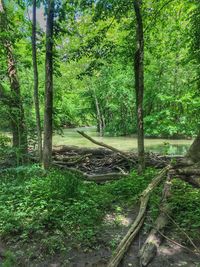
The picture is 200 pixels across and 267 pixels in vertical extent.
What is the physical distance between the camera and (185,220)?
155 inches

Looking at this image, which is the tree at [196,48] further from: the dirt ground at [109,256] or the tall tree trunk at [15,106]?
the tall tree trunk at [15,106]

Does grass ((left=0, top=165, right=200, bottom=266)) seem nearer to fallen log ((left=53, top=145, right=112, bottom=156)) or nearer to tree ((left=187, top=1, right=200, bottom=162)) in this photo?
tree ((left=187, top=1, right=200, bottom=162))

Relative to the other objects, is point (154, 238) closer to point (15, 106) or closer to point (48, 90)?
point (48, 90)

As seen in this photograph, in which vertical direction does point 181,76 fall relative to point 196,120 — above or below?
above

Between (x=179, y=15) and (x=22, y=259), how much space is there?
8.55 m

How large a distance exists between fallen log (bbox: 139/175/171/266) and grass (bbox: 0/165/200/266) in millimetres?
174

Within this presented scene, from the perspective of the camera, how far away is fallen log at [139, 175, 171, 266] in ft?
10.4

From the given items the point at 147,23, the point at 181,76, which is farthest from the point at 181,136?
the point at 147,23

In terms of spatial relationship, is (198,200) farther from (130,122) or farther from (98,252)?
(130,122)

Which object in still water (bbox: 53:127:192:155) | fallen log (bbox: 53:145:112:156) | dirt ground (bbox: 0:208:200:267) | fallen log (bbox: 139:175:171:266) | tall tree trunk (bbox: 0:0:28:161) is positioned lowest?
dirt ground (bbox: 0:208:200:267)

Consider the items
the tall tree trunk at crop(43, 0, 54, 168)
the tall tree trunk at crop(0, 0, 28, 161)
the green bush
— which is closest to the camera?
the green bush

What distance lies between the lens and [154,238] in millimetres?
3457

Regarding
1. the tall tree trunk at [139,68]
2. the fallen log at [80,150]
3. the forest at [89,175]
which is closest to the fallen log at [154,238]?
the forest at [89,175]

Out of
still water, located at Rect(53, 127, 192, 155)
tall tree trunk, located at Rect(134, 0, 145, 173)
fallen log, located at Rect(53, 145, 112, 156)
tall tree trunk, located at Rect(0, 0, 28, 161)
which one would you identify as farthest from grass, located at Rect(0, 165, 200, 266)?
still water, located at Rect(53, 127, 192, 155)
